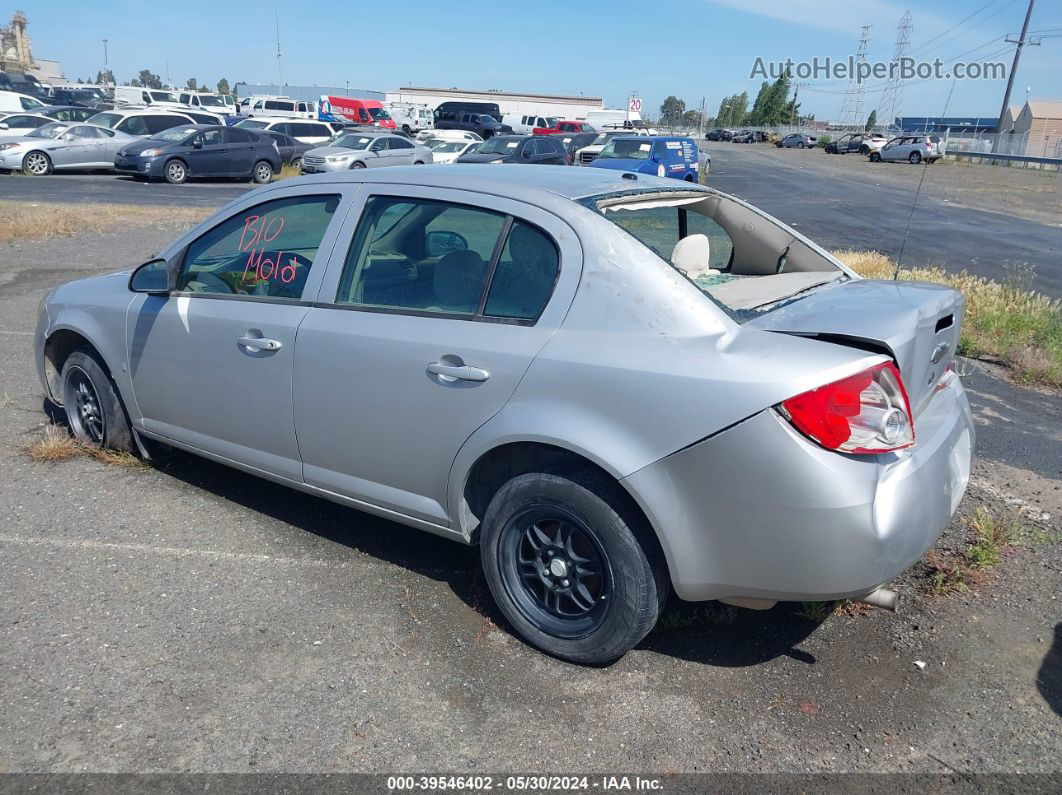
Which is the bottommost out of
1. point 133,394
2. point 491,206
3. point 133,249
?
point 133,249

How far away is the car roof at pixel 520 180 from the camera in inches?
137

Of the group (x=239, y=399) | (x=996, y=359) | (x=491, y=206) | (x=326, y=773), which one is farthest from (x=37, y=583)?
(x=996, y=359)

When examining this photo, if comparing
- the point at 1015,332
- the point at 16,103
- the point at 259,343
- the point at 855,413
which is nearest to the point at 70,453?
the point at 259,343

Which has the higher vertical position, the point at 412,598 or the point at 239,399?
the point at 239,399

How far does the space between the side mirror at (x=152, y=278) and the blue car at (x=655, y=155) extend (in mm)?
18810

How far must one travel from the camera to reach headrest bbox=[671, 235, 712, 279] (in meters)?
3.73

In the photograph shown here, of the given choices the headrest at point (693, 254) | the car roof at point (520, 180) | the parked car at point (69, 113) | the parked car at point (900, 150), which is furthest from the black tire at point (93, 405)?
the parked car at point (900, 150)

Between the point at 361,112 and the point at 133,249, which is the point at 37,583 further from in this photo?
the point at 361,112

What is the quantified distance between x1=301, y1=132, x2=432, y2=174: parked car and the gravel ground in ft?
71.8

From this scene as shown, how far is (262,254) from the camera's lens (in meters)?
4.15

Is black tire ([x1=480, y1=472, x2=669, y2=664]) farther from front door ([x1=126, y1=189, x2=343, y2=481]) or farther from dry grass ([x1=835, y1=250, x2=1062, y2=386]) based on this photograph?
dry grass ([x1=835, y1=250, x2=1062, y2=386])

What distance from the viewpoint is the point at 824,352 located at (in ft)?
9.15

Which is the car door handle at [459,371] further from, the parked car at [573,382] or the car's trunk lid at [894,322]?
the car's trunk lid at [894,322]

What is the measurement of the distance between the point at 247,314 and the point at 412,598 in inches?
60.1
